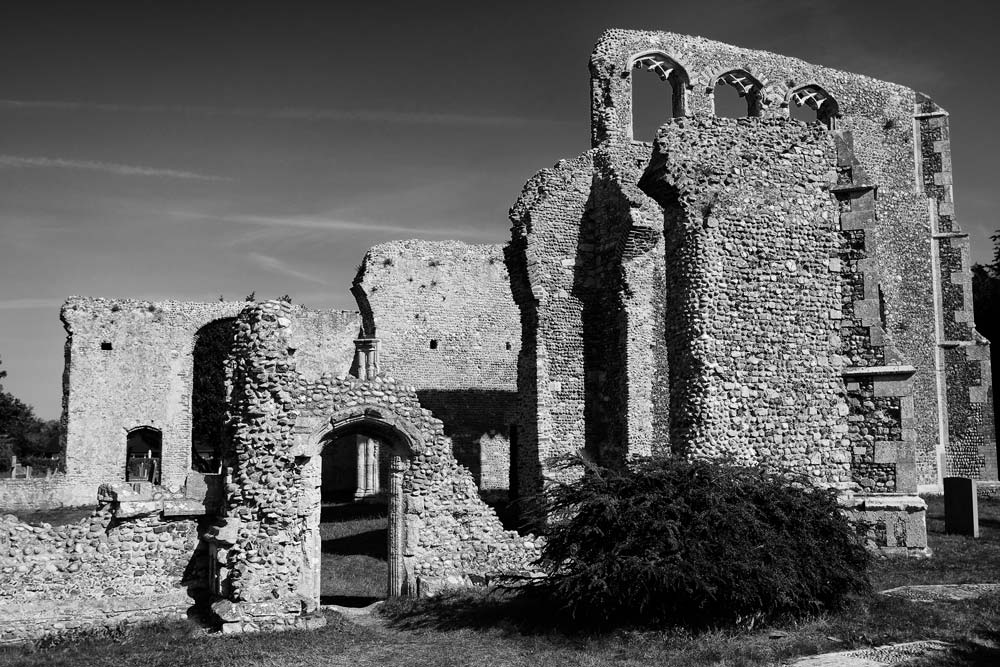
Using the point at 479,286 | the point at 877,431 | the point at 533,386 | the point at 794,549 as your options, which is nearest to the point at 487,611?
the point at 794,549

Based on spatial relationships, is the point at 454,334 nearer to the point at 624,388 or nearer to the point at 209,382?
the point at 624,388

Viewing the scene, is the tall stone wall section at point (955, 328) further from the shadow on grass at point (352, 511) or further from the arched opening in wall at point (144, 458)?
the arched opening in wall at point (144, 458)

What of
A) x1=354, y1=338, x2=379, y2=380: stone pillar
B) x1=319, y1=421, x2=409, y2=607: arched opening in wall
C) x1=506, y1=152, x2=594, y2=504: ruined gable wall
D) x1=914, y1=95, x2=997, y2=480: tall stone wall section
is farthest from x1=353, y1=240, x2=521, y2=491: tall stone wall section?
x1=914, y1=95, x2=997, y2=480: tall stone wall section

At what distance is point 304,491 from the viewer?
1108 cm

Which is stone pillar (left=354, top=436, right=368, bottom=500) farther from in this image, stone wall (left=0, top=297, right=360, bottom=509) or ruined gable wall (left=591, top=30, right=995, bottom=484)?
ruined gable wall (left=591, top=30, right=995, bottom=484)

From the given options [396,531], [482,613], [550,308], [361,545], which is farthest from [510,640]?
[550,308]

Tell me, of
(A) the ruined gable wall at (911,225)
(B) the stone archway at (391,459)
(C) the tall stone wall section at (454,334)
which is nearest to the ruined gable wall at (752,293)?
(B) the stone archway at (391,459)

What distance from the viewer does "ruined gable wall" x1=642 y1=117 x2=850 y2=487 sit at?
1262 centimetres

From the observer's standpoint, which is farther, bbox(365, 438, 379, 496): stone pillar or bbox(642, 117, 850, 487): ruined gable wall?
bbox(365, 438, 379, 496): stone pillar

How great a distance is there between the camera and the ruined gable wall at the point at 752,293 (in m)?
12.6

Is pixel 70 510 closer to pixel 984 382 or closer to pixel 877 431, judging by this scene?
pixel 877 431

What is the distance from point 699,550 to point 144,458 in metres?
28.8

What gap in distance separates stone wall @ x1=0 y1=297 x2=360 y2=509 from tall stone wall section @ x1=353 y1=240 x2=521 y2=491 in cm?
301

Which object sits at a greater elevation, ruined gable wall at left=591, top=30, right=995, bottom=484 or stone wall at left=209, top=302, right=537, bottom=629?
ruined gable wall at left=591, top=30, right=995, bottom=484
